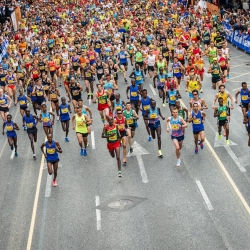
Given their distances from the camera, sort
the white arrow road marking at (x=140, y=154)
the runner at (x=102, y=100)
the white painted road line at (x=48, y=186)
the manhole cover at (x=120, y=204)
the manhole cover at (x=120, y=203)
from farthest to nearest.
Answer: the runner at (x=102, y=100)
the white arrow road marking at (x=140, y=154)
the white painted road line at (x=48, y=186)
the manhole cover at (x=120, y=204)
the manhole cover at (x=120, y=203)

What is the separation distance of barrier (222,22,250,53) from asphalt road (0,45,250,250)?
14.9 m

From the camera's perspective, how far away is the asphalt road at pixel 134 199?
12.7 m

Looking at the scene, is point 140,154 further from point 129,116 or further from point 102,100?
point 102,100

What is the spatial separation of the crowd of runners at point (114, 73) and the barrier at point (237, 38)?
3.10 ft

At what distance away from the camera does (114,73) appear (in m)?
25.3

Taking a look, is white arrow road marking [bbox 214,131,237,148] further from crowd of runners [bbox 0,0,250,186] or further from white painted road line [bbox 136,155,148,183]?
white painted road line [bbox 136,155,148,183]

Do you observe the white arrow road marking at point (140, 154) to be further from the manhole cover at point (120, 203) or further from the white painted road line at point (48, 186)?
the white painted road line at point (48, 186)

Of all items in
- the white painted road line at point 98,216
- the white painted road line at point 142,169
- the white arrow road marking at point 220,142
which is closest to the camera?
the white painted road line at point 98,216

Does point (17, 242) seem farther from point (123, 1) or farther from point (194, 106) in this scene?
point (123, 1)

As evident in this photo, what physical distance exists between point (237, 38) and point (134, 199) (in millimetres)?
22912

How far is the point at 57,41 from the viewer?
3469 centimetres

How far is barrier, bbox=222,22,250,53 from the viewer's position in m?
33.5

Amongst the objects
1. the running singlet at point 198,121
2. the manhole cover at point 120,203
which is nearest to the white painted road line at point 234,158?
the running singlet at point 198,121

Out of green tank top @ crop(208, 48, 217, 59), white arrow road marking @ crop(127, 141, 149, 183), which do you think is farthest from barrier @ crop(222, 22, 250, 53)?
white arrow road marking @ crop(127, 141, 149, 183)
